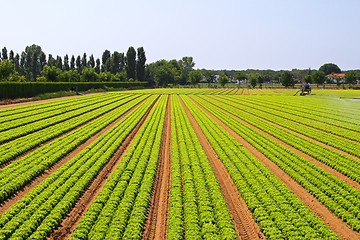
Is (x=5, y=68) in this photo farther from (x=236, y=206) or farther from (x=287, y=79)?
(x=287, y=79)

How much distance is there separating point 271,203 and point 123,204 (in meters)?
6.15

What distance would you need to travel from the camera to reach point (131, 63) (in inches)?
5271

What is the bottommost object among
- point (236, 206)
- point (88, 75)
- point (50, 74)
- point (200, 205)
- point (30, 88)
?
point (236, 206)

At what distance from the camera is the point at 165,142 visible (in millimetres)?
19672

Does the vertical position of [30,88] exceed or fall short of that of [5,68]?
it falls short

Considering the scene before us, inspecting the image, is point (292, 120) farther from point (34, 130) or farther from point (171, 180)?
point (34, 130)

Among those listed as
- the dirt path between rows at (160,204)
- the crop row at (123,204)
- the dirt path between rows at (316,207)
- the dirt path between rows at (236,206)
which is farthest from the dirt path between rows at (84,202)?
the dirt path between rows at (316,207)

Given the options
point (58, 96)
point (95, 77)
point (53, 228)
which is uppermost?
point (95, 77)

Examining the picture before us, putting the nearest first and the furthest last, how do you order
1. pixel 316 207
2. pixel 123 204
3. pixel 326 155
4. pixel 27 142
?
1. pixel 123 204
2. pixel 316 207
3. pixel 326 155
4. pixel 27 142

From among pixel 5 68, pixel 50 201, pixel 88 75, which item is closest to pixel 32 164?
pixel 50 201

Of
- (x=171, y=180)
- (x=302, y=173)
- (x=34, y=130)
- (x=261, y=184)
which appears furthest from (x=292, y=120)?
(x=34, y=130)

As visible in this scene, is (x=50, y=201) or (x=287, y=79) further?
(x=287, y=79)

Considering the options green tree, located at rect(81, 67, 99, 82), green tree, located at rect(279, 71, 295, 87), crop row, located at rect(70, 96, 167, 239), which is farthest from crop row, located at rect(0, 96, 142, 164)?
green tree, located at rect(279, 71, 295, 87)

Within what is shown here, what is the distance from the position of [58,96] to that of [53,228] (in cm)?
5538
